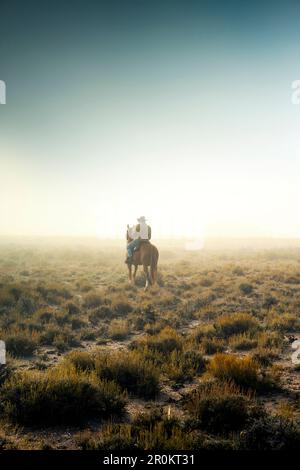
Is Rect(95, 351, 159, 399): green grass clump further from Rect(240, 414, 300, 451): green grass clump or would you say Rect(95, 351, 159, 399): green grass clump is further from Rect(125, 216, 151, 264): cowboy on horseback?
Rect(125, 216, 151, 264): cowboy on horseback

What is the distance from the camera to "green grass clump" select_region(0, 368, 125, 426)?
5.78 m

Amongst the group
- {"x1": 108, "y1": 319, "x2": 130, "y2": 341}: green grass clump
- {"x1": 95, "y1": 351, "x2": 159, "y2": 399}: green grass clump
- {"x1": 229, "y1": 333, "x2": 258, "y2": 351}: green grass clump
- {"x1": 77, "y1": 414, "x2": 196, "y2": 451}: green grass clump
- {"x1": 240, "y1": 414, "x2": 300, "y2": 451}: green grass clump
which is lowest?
{"x1": 108, "y1": 319, "x2": 130, "y2": 341}: green grass clump

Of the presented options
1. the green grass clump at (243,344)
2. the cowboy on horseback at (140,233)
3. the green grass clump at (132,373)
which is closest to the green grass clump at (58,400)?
the green grass clump at (132,373)

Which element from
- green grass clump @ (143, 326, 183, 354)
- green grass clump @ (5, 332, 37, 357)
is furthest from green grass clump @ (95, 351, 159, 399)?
green grass clump @ (5, 332, 37, 357)

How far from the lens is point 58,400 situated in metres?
6.04

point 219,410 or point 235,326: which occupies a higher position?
point 219,410

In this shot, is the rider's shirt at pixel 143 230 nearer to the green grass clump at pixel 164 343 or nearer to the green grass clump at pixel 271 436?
the green grass clump at pixel 164 343

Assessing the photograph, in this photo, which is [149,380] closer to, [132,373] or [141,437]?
[132,373]

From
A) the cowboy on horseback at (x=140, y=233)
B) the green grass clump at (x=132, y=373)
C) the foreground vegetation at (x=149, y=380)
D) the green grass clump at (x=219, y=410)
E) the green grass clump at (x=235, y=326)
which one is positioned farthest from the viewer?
the cowboy on horseback at (x=140, y=233)

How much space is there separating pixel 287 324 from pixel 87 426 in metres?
8.32

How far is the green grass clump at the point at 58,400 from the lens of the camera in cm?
578

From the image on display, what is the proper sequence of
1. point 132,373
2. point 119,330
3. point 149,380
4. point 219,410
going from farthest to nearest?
point 119,330, point 132,373, point 149,380, point 219,410

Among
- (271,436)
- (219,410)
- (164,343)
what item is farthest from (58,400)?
(164,343)

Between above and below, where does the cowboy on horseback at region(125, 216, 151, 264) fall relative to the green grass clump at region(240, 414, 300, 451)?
above
